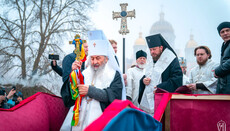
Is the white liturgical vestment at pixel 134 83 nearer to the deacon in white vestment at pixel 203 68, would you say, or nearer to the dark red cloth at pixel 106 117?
the deacon in white vestment at pixel 203 68

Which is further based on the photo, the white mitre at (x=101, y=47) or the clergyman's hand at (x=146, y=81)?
the clergyman's hand at (x=146, y=81)

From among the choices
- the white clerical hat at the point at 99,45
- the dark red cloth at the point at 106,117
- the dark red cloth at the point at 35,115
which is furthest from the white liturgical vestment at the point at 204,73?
the dark red cloth at the point at 106,117

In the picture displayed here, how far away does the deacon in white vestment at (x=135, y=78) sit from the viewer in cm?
509

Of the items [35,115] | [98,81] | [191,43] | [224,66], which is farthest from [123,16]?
[191,43]

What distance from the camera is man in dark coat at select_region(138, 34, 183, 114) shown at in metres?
4.01

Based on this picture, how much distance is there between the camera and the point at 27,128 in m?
2.79

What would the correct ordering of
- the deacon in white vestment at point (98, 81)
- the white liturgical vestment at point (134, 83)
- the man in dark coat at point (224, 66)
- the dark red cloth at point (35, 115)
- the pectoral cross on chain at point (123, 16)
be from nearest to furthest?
the dark red cloth at point (35, 115)
the deacon in white vestment at point (98, 81)
the man in dark coat at point (224, 66)
the white liturgical vestment at point (134, 83)
the pectoral cross on chain at point (123, 16)

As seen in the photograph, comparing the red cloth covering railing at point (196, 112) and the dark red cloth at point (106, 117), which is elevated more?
the dark red cloth at point (106, 117)

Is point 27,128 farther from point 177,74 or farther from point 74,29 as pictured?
point 74,29

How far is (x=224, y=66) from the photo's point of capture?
126 inches

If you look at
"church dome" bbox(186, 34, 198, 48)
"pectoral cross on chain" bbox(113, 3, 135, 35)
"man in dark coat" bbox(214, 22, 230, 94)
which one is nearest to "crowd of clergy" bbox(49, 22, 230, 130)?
"man in dark coat" bbox(214, 22, 230, 94)

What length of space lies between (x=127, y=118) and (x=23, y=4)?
16.8 m

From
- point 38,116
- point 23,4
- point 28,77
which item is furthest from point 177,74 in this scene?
point 23,4

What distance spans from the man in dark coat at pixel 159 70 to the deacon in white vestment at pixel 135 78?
31.6 inches
